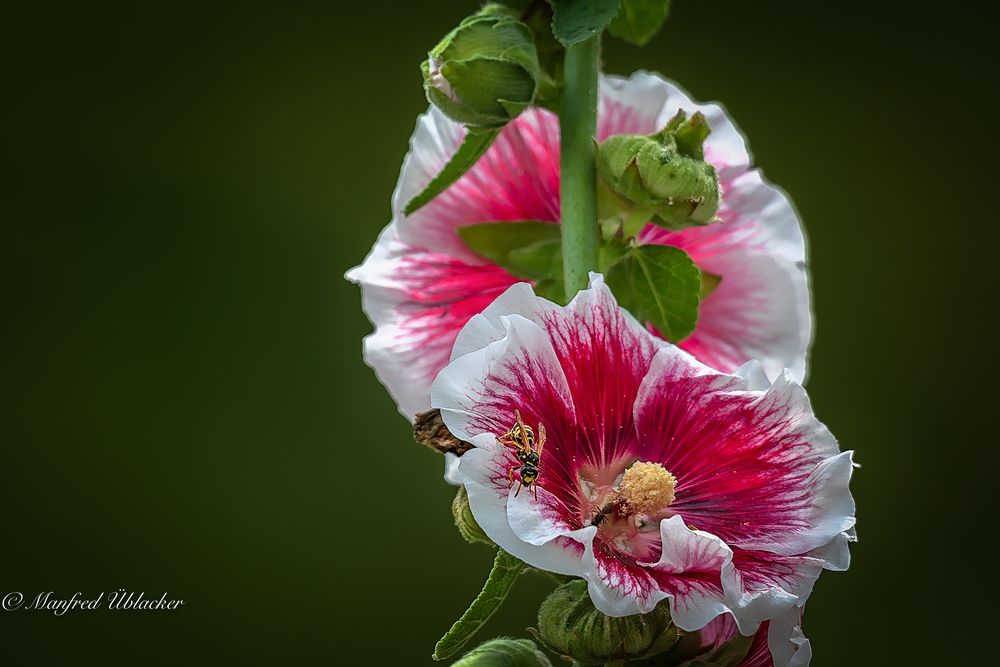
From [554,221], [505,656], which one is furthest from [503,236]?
[505,656]

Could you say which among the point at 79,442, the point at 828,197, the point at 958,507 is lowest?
the point at 958,507

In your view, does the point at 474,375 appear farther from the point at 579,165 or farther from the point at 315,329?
the point at 315,329

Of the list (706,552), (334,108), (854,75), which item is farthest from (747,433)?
(854,75)

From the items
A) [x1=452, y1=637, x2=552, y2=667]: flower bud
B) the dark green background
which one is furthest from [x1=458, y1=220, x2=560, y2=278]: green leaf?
the dark green background

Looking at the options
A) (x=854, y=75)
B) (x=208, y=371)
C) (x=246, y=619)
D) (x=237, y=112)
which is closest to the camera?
(x=246, y=619)

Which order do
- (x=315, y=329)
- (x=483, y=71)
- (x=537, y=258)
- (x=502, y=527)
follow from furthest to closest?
(x=315, y=329), (x=537, y=258), (x=483, y=71), (x=502, y=527)

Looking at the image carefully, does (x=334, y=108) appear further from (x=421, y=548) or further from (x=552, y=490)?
(x=552, y=490)
